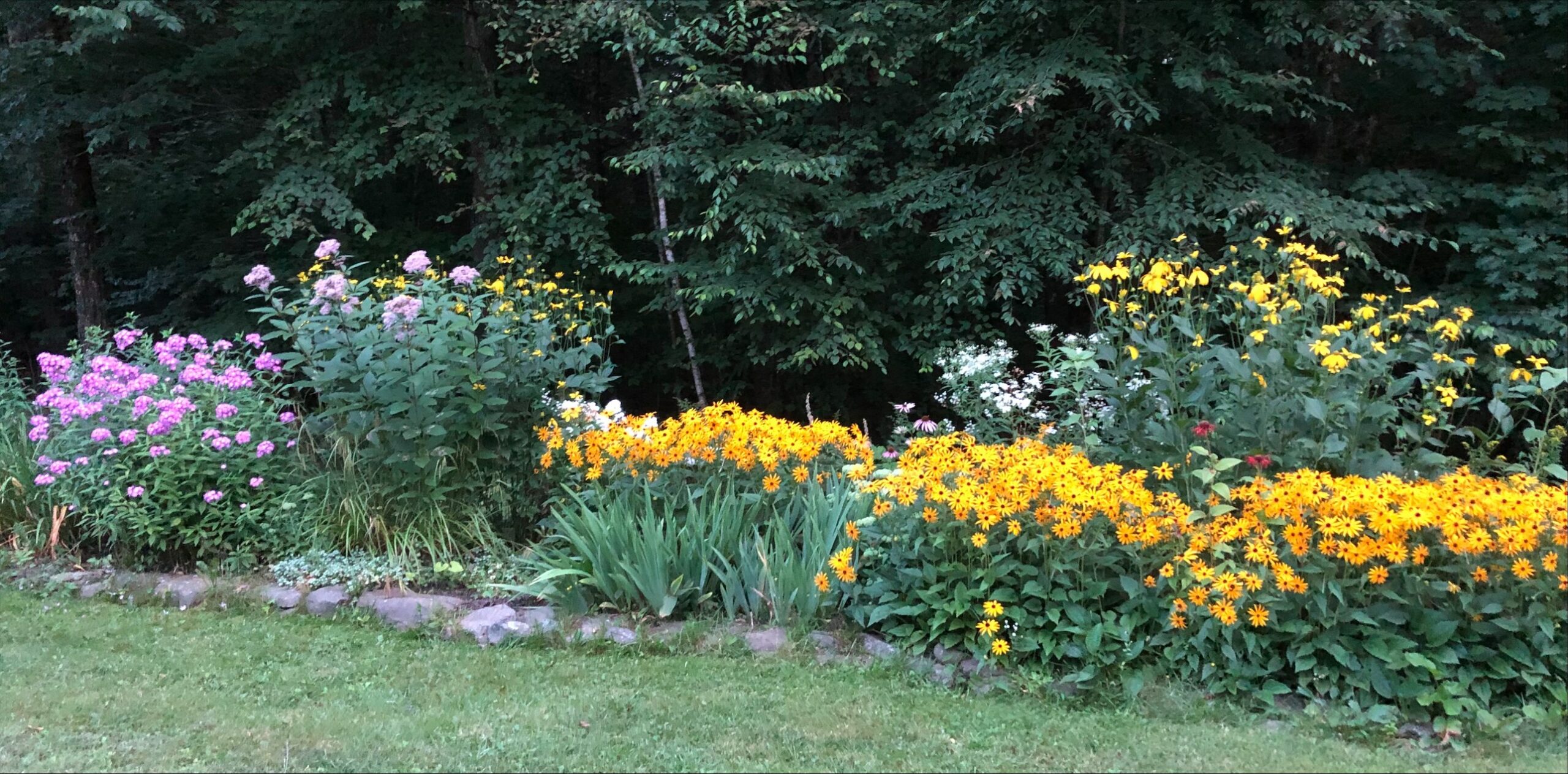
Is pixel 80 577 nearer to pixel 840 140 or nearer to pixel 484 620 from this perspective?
pixel 484 620

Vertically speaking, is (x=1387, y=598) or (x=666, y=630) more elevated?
(x=1387, y=598)

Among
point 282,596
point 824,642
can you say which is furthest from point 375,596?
point 824,642

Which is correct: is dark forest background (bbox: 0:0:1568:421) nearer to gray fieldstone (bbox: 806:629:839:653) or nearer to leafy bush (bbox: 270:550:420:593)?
leafy bush (bbox: 270:550:420:593)

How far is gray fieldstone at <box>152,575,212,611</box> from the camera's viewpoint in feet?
14.0

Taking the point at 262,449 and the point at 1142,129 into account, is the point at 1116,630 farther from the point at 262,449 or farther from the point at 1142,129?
the point at 1142,129

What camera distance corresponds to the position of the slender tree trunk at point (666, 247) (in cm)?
744

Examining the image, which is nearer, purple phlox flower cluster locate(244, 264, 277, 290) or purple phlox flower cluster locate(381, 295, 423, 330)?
purple phlox flower cluster locate(381, 295, 423, 330)

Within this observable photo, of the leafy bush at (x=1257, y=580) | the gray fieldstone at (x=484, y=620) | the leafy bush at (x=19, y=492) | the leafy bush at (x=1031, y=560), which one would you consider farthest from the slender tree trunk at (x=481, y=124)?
the leafy bush at (x=1257, y=580)

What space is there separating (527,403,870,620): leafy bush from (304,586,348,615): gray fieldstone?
832 millimetres

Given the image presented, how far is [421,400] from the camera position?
4363mm

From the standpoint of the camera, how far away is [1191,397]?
3.66 m

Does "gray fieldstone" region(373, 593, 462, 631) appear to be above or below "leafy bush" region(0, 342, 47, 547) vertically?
below

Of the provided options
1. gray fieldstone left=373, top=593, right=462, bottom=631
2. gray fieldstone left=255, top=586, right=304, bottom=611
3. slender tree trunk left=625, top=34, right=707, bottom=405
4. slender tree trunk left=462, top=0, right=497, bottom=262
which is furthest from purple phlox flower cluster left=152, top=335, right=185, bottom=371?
slender tree trunk left=625, top=34, right=707, bottom=405

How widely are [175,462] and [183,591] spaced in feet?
2.26
